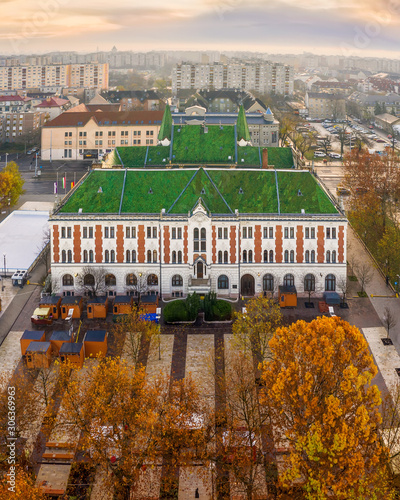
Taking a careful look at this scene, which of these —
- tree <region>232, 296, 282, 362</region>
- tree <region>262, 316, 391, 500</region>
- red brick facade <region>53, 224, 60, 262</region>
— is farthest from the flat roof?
tree <region>262, 316, 391, 500</region>

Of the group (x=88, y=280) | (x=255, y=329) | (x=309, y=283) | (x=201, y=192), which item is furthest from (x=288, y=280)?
(x=88, y=280)

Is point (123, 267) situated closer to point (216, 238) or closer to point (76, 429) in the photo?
point (216, 238)

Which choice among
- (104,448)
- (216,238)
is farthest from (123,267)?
(104,448)

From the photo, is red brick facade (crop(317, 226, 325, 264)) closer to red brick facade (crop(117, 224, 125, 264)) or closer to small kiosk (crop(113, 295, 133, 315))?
small kiosk (crop(113, 295, 133, 315))

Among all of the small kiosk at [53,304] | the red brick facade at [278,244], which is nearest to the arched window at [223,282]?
the red brick facade at [278,244]

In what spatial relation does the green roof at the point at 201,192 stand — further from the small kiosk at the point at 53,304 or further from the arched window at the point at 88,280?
the small kiosk at the point at 53,304

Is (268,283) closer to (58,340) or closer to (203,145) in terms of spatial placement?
(58,340)

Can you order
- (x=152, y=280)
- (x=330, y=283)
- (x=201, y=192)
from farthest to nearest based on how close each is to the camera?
(x=201, y=192), (x=152, y=280), (x=330, y=283)
